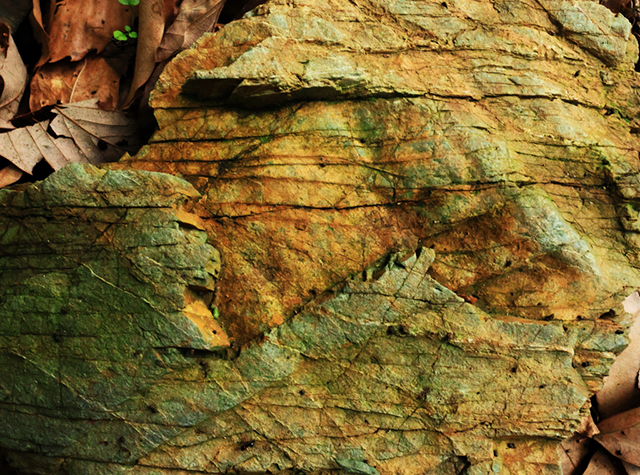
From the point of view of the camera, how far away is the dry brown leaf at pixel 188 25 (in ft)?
13.9

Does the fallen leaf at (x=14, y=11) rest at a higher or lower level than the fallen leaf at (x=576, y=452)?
higher

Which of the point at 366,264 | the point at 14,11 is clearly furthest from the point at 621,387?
the point at 14,11

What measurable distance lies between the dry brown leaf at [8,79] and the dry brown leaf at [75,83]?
0.12 meters

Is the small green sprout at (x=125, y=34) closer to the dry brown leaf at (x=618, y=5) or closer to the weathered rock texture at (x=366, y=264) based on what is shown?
the weathered rock texture at (x=366, y=264)

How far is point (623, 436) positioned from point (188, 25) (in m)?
5.41

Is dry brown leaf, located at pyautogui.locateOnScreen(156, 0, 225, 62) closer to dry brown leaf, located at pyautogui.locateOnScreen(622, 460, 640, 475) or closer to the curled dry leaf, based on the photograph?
the curled dry leaf

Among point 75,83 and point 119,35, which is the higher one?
point 119,35

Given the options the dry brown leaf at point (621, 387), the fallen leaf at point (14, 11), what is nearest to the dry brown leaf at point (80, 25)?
the fallen leaf at point (14, 11)

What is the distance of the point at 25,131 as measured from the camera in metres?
4.04

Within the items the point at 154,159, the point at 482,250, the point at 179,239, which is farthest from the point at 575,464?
the point at 154,159

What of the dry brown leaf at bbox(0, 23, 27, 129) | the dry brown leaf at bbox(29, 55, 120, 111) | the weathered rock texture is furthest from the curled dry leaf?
the weathered rock texture

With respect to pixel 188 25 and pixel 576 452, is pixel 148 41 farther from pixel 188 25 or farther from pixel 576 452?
pixel 576 452

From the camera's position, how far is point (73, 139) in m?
4.11

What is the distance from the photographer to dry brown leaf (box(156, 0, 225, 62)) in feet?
13.9
